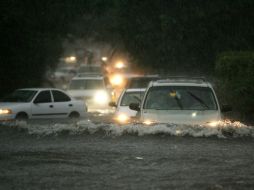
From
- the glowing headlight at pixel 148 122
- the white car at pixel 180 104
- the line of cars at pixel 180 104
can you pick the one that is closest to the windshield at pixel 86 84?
the line of cars at pixel 180 104

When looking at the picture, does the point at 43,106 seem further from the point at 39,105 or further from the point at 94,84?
the point at 94,84

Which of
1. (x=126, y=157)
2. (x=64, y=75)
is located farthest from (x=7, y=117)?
(x=64, y=75)

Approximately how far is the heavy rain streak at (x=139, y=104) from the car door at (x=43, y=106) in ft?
0.12

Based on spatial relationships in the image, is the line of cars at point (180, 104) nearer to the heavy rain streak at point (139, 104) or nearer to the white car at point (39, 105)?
the heavy rain streak at point (139, 104)

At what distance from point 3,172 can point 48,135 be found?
13.0 feet

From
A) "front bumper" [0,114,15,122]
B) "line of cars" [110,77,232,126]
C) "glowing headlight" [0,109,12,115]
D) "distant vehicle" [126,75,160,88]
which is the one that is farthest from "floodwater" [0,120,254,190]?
"distant vehicle" [126,75,160,88]

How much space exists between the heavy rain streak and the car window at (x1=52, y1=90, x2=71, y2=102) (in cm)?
4

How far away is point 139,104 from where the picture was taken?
16797mm

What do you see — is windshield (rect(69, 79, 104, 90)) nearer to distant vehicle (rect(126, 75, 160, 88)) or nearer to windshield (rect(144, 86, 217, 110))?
distant vehicle (rect(126, 75, 160, 88))

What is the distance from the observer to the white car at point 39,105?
23.1 meters

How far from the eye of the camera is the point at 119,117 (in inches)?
769

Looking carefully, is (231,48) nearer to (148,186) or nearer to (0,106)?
(0,106)

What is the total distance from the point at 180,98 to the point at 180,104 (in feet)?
0.71

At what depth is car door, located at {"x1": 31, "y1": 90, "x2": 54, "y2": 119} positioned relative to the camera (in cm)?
2400
